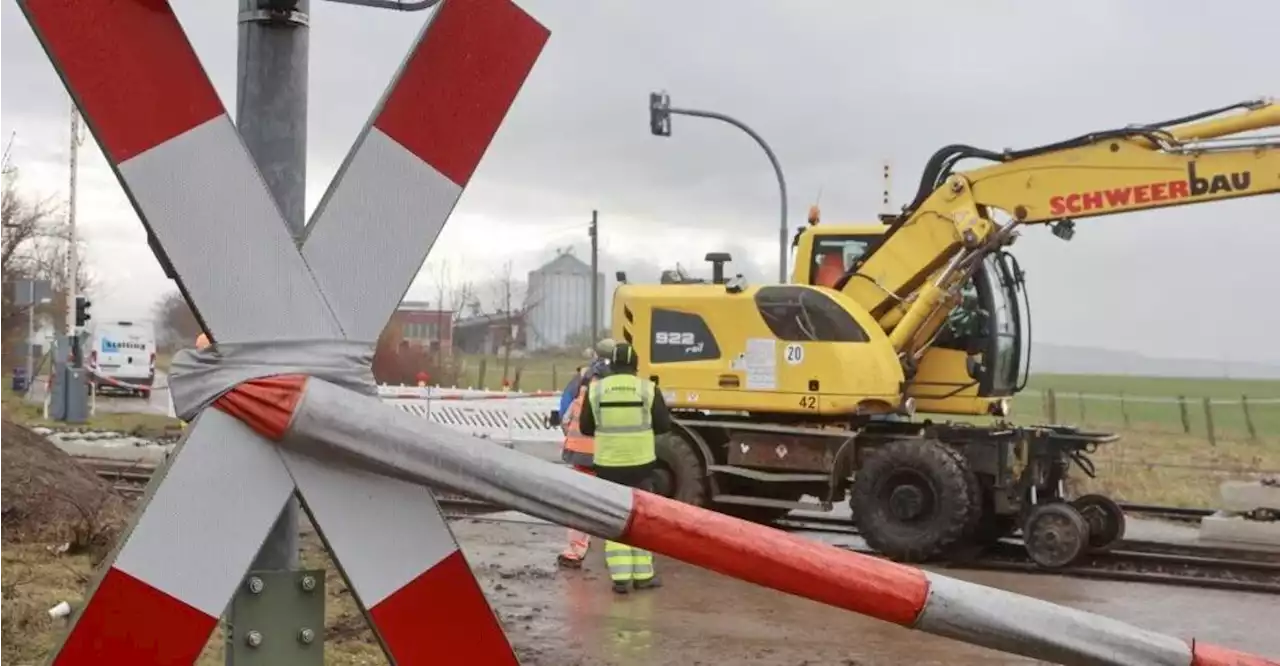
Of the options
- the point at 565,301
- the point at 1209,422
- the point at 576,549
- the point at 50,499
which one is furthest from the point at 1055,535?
the point at 565,301

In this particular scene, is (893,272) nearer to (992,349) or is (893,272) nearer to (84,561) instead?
(992,349)

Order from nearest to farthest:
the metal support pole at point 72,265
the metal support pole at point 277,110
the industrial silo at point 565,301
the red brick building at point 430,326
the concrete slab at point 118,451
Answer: the metal support pole at point 277,110 → the concrete slab at point 118,451 → the metal support pole at point 72,265 → the red brick building at point 430,326 → the industrial silo at point 565,301

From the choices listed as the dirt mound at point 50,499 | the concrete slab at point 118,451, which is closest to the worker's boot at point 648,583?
the dirt mound at point 50,499

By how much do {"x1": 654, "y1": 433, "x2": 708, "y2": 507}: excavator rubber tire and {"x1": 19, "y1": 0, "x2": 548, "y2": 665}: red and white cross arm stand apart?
11387 mm

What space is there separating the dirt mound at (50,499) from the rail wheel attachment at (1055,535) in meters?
7.58

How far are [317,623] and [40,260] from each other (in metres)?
38.8

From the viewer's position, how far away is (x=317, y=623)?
7.11 ft

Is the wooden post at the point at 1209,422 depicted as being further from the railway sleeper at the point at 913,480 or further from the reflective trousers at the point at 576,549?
the reflective trousers at the point at 576,549

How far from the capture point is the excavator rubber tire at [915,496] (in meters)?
12.0

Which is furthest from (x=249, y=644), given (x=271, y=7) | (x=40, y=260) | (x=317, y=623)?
(x=40, y=260)

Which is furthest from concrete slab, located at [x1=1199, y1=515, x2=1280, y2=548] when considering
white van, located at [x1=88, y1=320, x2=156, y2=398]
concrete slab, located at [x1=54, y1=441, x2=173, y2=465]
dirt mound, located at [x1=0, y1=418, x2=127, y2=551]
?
white van, located at [x1=88, y1=320, x2=156, y2=398]

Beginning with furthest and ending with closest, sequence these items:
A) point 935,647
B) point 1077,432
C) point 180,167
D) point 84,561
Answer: point 1077,432
point 935,647
point 84,561
point 180,167

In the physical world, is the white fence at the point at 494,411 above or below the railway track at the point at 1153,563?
above

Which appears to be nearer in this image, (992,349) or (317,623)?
(317,623)
